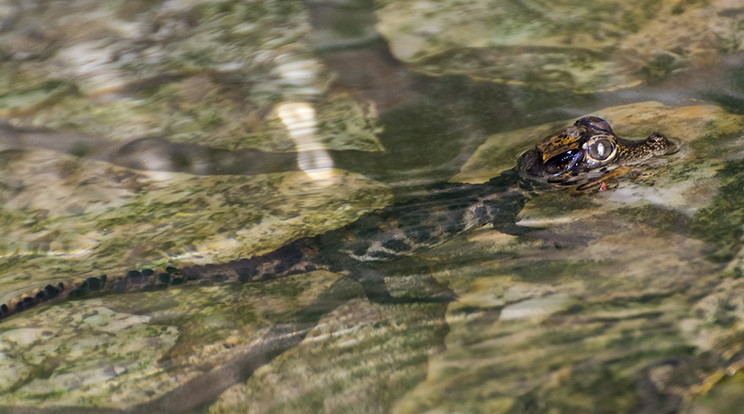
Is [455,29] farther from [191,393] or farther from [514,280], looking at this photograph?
[191,393]

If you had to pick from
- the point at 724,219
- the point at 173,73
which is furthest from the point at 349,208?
the point at 173,73

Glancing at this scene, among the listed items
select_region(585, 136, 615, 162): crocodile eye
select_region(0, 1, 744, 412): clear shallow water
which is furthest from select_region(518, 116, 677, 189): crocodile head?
select_region(0, 1, 744, 412): clear shallow water

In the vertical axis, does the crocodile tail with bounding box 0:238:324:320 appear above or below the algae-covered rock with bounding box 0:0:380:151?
below

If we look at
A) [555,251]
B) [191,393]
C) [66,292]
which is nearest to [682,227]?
[555,251]

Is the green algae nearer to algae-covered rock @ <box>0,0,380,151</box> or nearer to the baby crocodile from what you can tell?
the baby crocodile

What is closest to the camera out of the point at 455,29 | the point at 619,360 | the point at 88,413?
the point at 619,360

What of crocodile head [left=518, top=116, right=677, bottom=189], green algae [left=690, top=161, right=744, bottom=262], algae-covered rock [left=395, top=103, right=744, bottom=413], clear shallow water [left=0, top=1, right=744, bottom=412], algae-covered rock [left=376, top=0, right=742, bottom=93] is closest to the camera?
algae-covered rock [left=395, top=103, right=744, bottom=413]

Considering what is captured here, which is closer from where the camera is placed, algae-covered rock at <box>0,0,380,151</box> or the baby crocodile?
the baby crocodile
